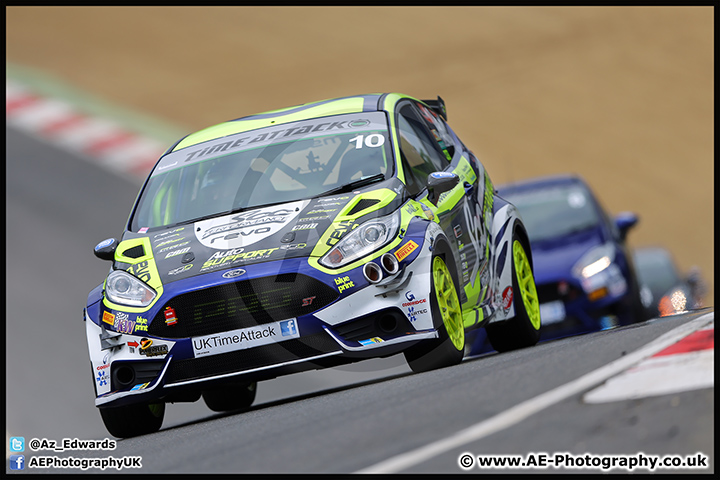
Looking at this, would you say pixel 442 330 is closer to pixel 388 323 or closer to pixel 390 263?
pixel 388 323

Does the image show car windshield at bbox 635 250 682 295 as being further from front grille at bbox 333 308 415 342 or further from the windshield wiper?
front grille at bbox 333 308 415 342

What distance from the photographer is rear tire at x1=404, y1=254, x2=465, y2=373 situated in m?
6.83

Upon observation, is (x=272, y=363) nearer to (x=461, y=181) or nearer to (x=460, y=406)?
(x=460, y=406)

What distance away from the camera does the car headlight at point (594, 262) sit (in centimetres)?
1060

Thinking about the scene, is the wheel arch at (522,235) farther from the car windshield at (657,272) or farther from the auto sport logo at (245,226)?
the car windshield at (657,272)

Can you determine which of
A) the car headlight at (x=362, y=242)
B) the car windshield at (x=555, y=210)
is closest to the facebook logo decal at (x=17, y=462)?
the car headlight at (x=362, y=242)

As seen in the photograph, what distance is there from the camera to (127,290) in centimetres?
711

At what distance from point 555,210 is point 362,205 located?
4.97 metres

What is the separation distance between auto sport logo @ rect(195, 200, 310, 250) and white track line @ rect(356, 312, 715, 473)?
2.28 m

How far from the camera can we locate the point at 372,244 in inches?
268

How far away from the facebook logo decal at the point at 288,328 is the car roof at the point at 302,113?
2.10 m

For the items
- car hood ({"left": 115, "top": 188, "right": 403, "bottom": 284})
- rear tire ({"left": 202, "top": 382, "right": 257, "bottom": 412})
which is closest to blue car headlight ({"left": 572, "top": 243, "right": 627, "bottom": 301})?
rear tire ({"left": 202, "top": 382, "right": 257, "bottom": 412})

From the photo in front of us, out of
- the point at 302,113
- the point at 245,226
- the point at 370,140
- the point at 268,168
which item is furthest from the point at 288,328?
the point at 302,113
